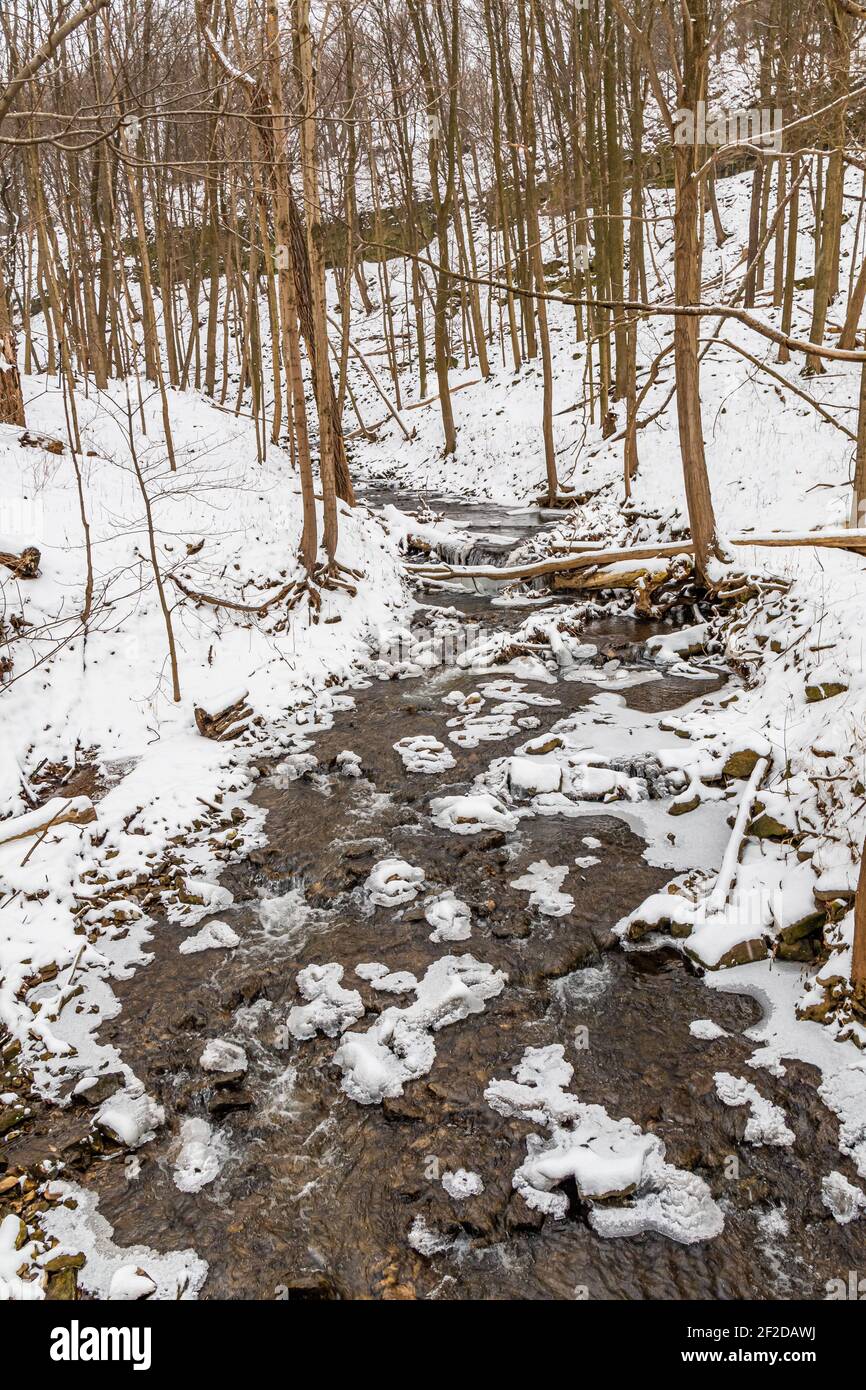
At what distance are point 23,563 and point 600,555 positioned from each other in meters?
7.09

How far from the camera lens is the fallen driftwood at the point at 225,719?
24.2 ft

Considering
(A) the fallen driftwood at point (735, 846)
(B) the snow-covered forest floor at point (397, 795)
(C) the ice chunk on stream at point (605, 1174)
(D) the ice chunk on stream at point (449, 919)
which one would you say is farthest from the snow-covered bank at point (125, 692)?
(A) the fallen driftwood at point (735, 846)

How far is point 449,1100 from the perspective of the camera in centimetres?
386

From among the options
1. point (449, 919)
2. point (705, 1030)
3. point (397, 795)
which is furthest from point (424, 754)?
point (705, 1030)

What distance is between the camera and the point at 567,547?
37.6 feet

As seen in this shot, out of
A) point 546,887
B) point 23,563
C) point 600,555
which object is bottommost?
point 546,887

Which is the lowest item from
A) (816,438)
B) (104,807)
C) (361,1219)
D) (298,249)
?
(361,1219)

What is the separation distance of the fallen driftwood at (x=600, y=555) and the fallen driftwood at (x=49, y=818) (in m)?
6.69

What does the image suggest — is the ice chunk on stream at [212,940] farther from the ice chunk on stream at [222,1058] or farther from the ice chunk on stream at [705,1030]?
the ice chunk on stream at [705,1030]

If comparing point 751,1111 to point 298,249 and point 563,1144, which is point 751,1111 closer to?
point 563,1144

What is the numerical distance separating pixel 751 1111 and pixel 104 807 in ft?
15.9

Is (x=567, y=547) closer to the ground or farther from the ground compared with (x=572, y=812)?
farther from the ground

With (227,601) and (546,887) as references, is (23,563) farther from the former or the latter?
(546,887)
